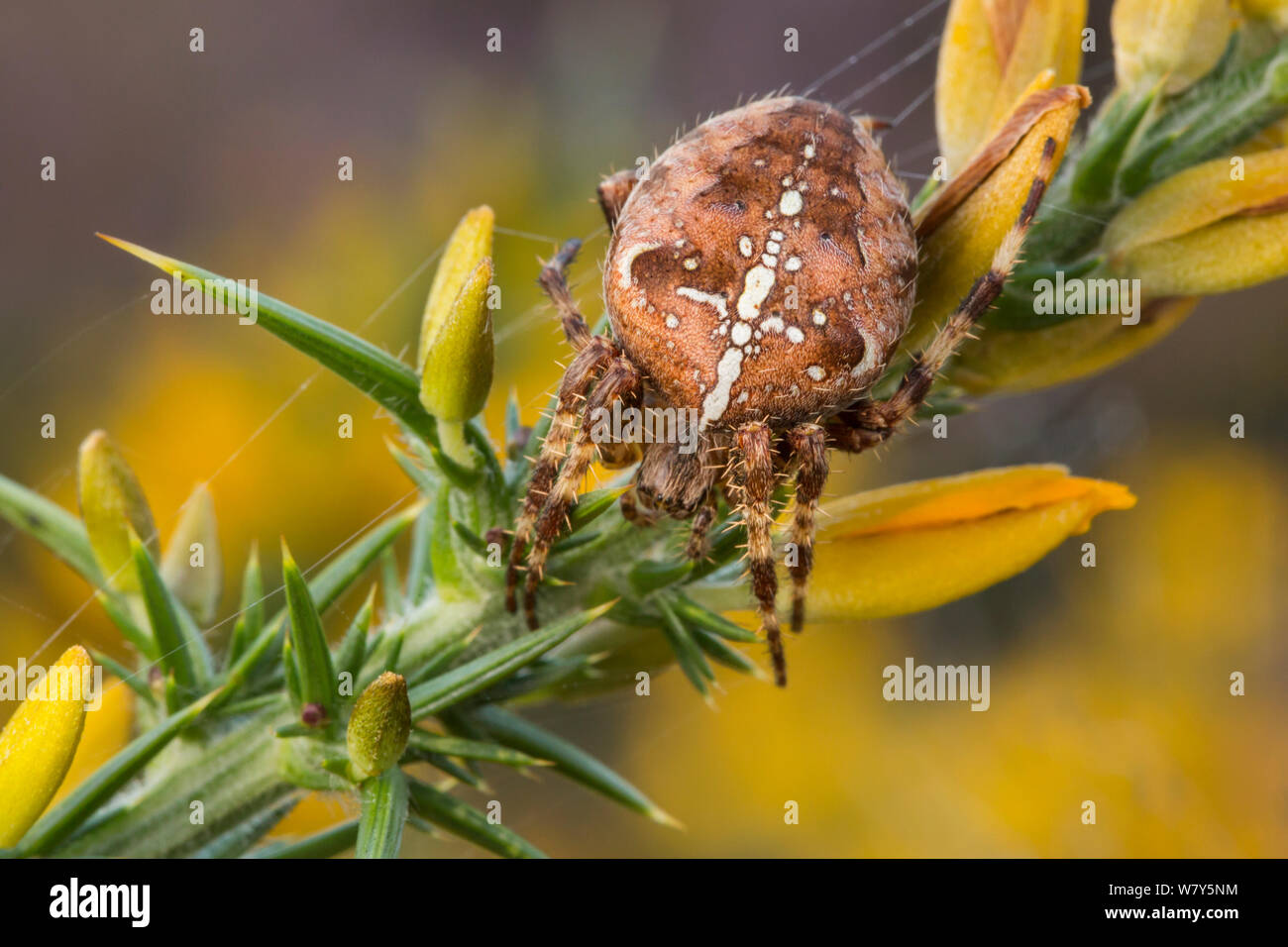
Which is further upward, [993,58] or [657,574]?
[993,58]

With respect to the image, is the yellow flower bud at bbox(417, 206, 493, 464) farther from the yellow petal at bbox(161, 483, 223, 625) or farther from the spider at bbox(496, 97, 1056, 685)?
the yellow petal at bbox(161, 483, 223, 625)

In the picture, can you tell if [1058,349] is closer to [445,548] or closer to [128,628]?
[445,548]

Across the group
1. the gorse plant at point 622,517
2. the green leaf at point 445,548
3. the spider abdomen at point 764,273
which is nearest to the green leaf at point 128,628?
the gorse plant at point 622,517

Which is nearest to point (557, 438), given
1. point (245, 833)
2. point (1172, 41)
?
point (245, 833)

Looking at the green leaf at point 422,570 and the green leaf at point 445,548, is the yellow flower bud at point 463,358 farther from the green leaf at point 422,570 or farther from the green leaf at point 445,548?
the green leaf at point 422,570

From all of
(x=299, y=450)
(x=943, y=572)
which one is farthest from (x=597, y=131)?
(x=943, y=572)
